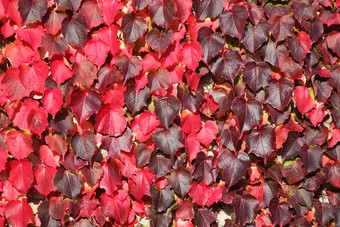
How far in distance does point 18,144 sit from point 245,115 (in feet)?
4.09

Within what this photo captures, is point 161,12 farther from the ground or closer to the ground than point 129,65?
farther from the ground

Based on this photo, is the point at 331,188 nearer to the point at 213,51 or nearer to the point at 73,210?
the point at 213,51

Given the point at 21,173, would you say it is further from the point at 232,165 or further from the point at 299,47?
the point at 299,47

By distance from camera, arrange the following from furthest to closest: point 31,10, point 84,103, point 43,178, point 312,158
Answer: point 312,158
point 43,178
point 84,103
point 31,10

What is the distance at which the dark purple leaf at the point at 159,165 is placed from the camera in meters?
2.39

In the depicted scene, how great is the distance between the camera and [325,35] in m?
2.43

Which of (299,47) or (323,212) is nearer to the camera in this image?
(299,47)

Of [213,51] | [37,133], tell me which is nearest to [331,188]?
[213,51]

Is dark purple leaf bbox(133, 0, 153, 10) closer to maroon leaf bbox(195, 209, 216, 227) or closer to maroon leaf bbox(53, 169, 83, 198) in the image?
maroon leaf bbox(53, 169, 83, 198)

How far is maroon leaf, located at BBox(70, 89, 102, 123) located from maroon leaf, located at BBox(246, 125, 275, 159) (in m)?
0.87

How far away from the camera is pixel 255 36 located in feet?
7.55

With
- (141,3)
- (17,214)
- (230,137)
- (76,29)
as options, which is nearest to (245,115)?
(230,137)

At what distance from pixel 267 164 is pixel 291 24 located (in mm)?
814

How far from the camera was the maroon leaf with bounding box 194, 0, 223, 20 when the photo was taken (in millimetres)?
2256
